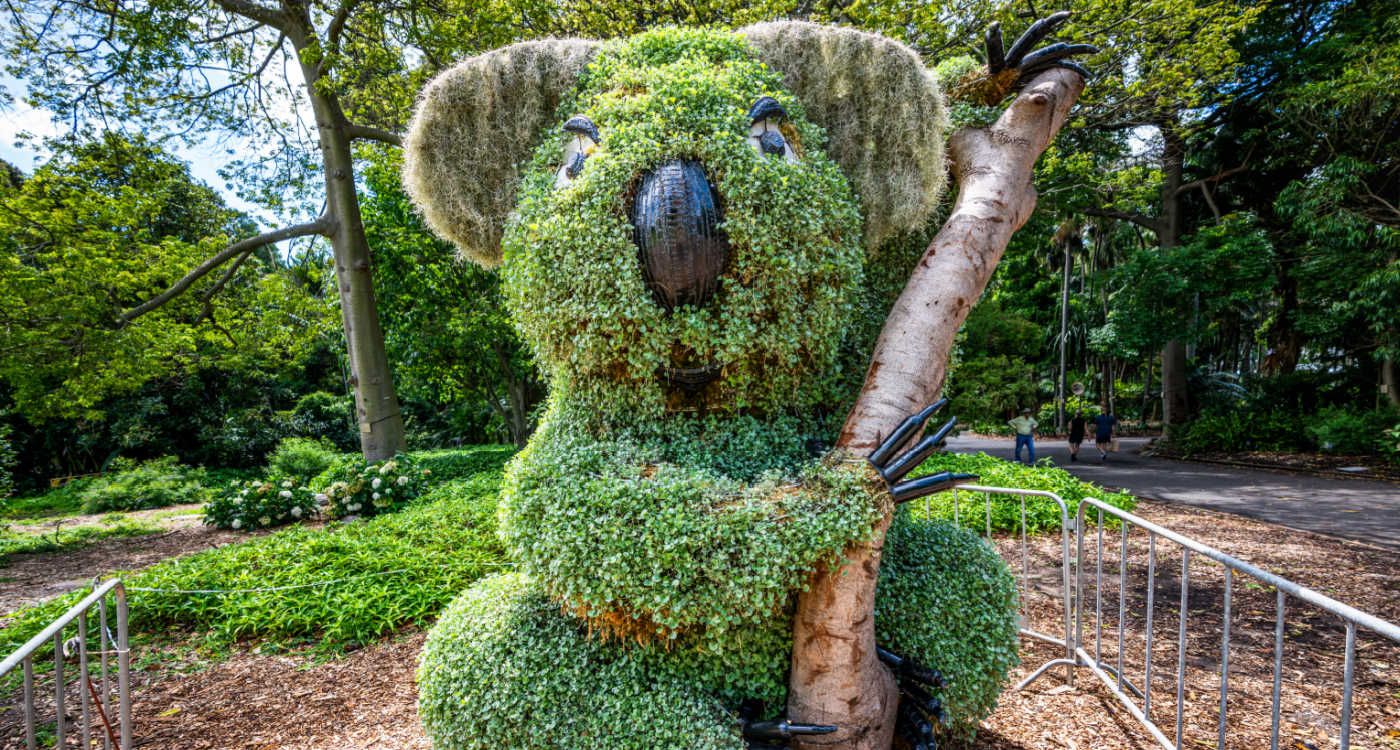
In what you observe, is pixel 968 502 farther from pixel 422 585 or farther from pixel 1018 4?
pixel 1018 4

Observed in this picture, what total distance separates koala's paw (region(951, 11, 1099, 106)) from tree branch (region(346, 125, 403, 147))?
7851mm

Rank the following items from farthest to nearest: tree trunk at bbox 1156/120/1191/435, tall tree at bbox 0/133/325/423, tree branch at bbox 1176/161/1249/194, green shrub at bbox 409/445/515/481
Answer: tree trunk at bbox 1156/120/1191/435 < tree branch at bbox 1176/161/1249/194 < green shrub at bbox 409/445/515/481 < tall tree at bbox 0/133/325/423

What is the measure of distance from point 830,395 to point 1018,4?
8.66 m

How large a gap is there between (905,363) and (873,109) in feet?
3.04

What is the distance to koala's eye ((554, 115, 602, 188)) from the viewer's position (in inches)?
76.7

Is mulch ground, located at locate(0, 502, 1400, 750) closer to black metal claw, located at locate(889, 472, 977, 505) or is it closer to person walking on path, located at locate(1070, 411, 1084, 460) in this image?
black metal claw, located at locate(889, 472, 977, 505)

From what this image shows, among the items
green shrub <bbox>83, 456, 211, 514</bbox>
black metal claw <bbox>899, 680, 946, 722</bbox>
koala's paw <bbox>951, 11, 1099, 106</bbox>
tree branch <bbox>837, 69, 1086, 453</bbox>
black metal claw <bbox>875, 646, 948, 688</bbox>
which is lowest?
green shrub <bbox>83, 456, 211, 514</bbox>

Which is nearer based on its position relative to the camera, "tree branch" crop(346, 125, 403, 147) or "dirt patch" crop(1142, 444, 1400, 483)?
"tree branch" crop(346, 125, 403, 147)

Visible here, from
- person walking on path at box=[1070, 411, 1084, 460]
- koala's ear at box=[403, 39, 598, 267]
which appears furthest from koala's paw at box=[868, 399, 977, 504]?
person walking on path at box=[1070, 411, 1084, 460]

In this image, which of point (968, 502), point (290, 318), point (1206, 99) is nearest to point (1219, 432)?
point (1206, 99)

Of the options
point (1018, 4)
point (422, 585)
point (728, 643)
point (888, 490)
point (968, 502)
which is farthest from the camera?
point (1018, 4)

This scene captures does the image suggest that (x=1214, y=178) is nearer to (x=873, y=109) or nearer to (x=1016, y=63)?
(x=1016, y=63)

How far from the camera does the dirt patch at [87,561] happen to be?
19.9 feet

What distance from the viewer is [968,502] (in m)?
6.75
